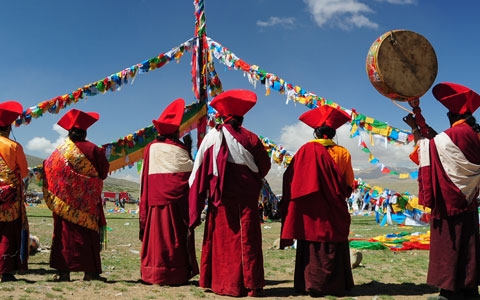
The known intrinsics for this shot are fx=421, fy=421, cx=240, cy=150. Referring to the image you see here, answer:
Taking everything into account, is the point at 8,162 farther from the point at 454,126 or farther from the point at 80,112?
the point at 454,126

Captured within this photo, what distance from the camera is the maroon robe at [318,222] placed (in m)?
4.57

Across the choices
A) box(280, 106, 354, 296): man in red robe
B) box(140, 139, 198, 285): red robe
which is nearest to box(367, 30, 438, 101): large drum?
box(280, 106, 354, 296): man in red robe

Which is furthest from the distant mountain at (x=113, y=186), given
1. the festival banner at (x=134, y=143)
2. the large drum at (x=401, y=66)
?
the large drum at (x=401, y=66)

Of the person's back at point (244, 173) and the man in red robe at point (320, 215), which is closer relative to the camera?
the man in red robe at point (320, 215)

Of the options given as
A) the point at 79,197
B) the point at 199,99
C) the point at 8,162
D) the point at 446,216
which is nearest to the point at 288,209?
the point at 446,216

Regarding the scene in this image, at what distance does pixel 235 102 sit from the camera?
16.0 ft

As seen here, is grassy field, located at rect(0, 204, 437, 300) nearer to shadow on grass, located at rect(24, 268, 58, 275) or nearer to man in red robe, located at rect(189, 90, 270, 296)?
shadow on grass, located at rect(24, 268, 58, 275)

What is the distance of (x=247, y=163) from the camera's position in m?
4.79

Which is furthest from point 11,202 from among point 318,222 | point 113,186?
point 113,186

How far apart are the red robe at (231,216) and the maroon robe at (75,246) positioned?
4.46 ft

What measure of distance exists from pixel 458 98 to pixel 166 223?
359cm

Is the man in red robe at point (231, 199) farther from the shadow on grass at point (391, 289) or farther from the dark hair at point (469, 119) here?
the dark hair at point (469, 119)

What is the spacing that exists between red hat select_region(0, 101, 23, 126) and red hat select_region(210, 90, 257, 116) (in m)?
2.57

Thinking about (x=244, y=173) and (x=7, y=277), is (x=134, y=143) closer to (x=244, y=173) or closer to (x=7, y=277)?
(x=7, y=277)
